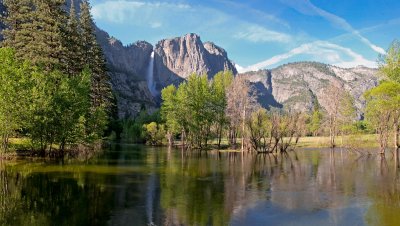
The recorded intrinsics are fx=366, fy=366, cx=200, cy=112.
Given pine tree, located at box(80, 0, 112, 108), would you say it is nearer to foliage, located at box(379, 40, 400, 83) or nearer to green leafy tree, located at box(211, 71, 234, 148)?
green leafy tree, located at box(211, 71, 234, 148)

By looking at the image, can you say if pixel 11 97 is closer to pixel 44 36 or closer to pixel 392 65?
pixel 44 36

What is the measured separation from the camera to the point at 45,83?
4566cm

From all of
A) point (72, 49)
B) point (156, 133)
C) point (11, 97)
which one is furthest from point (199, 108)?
point (11, 97)

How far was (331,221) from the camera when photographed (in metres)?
17.3

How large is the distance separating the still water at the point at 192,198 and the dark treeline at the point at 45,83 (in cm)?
828

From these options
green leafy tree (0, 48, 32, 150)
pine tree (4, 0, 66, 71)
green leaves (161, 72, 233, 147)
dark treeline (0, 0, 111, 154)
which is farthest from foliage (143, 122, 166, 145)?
green leafy tree (0, 48, 32, 150)

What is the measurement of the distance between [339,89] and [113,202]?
85.5 meters

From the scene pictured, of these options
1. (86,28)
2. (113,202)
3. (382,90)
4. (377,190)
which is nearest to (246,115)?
(382,90)

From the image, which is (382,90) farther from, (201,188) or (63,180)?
(63,180)

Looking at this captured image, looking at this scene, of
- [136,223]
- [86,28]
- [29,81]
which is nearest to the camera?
[136,223]

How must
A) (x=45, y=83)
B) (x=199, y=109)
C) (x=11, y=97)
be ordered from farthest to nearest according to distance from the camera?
1. (x=199, y=109)
2. (x=45, y=83)
3. (x=11, y=97)

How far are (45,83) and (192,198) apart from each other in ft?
102

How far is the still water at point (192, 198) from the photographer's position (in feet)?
57.1

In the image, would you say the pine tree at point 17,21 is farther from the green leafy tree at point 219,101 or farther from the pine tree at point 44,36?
the green leafy tree at point 219,101
